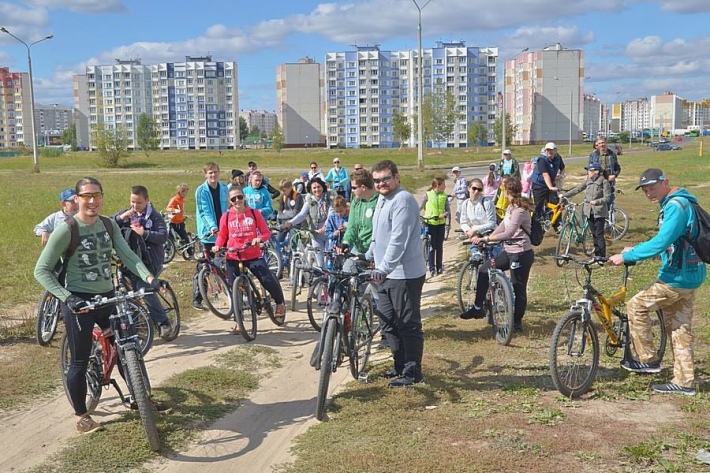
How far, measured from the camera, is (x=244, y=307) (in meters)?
8.24

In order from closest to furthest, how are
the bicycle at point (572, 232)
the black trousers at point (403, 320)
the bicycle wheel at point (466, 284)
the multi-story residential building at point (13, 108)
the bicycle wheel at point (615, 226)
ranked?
1. the black trousers at point (403, 320)
2. the bicycle wheel at point (466, 284)
3. the bicycle at point (572, 232)
4. the bicycle wheel at point (615, 226)
5. the multi-story residential building at point (13, 108)

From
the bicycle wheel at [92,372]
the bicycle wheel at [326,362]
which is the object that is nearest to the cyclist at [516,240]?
the bicycle wheel at [326,362]

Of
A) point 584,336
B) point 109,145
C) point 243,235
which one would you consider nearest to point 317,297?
point 243,235

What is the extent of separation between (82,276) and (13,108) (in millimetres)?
185697

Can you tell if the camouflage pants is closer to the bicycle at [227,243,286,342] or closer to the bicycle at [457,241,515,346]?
the bicycle at [457,241,515,346]

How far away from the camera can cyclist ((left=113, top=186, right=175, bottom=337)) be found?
799 cm

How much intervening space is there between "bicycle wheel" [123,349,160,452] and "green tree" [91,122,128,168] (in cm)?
6189

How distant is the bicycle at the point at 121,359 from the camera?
16.6ft

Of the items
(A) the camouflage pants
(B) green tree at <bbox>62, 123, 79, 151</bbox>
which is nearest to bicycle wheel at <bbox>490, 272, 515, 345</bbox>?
(A) the camouflage pants

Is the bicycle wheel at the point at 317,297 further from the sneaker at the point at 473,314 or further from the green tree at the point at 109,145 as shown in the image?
the green tree at the point at 109,145

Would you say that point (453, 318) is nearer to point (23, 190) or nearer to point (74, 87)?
point (23, 190)

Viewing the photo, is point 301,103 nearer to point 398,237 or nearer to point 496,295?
point 496,295

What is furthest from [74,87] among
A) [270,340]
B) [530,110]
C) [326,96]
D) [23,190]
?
[270,340]

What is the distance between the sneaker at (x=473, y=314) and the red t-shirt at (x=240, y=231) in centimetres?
257
